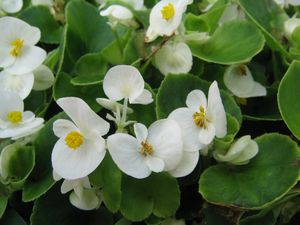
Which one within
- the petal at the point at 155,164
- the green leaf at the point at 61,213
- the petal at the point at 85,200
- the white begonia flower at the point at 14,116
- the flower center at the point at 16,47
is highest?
the flower center at the point at 16,47

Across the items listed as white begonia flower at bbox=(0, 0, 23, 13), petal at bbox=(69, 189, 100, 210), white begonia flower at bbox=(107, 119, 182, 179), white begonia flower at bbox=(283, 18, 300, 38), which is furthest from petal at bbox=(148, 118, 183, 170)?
white begonia flower at bbox=(0, 0, 23, 13)

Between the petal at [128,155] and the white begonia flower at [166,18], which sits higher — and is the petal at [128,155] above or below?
below

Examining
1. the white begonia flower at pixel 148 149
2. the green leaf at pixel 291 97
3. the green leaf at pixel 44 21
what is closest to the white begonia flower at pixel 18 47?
the green leaf at pixel 44 21

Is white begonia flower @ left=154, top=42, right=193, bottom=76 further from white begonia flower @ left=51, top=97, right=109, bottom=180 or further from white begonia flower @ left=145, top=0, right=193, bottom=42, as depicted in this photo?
white begonia flower @ left=51, top=97, right=109, bottom=180

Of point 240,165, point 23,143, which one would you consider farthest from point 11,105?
point 240,165

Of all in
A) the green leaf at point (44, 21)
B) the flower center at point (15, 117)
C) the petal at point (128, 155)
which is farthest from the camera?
the green leaf at point (44, 21)

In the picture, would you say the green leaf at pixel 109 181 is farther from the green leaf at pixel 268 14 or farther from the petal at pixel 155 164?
the green leaf at pixel 268 14

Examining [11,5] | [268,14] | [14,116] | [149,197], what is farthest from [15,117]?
[268,14]
